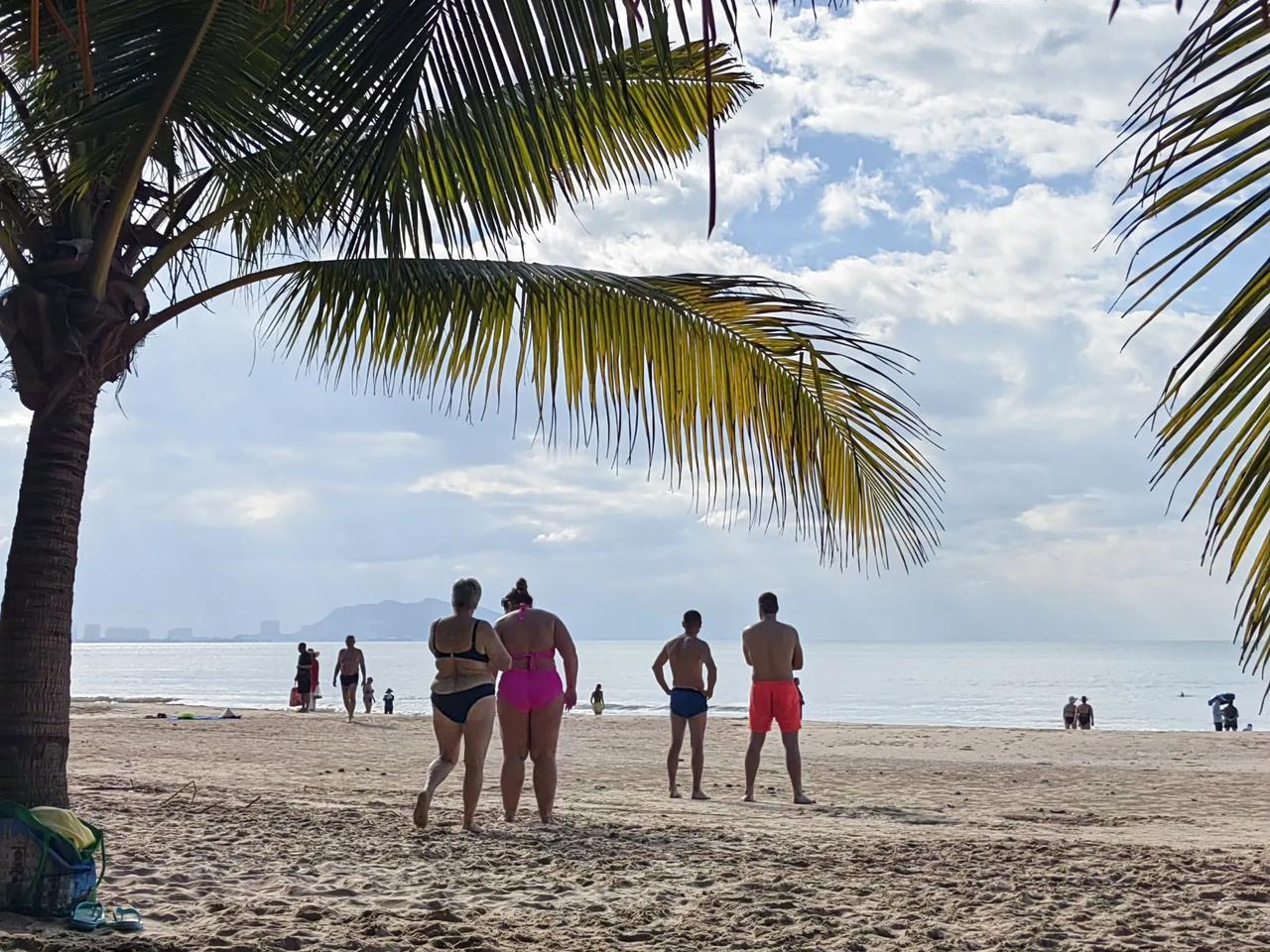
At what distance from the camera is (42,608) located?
5.04 metres

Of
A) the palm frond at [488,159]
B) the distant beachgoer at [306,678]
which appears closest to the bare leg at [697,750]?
the palm frond at [488,159]

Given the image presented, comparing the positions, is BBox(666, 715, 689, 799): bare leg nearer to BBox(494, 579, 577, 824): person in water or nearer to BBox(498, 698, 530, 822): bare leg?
BBox(494, 579, 577, 824): person in water

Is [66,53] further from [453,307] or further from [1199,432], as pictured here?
[1199,432]

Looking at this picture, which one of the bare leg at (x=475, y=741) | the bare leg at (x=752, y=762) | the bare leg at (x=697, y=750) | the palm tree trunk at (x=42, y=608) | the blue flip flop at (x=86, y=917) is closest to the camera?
the blue flip flop at (x=86, y=917)

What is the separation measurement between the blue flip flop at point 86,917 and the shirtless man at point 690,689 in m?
5.64

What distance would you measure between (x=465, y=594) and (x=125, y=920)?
298cm

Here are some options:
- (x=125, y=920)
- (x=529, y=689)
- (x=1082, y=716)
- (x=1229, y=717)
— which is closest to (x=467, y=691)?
(x=529, y=689)

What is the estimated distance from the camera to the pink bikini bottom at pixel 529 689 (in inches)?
294

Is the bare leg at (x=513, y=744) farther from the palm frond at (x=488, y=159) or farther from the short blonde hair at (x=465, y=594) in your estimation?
the palm frond at (x=488, y=159)

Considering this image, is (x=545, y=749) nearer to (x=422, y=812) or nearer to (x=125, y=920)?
(x=422, y=812)

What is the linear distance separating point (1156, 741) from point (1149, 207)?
18180 mm

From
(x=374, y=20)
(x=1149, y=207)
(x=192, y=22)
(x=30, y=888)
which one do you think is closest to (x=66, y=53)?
(x=192, y=22)

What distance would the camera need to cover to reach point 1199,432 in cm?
183

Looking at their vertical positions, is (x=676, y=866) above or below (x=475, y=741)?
below
